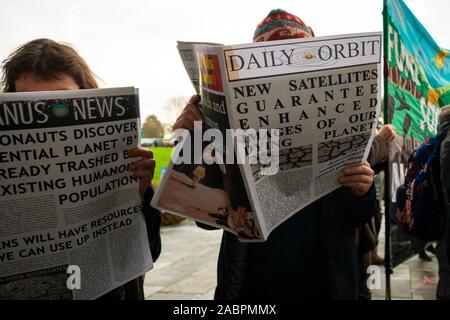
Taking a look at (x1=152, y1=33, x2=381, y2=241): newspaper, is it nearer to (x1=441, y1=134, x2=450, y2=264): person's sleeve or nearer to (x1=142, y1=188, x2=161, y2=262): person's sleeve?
(x1=142, y1=188, x2=161, y2=262): person's sleeve

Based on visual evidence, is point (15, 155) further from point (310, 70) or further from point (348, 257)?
point (348, 257)

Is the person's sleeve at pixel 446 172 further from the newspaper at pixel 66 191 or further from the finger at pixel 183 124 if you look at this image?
the newspaper at pixel 66 191

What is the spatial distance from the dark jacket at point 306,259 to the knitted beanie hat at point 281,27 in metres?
0.52

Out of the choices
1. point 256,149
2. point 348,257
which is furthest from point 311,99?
point 348,257

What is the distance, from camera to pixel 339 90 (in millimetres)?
1209

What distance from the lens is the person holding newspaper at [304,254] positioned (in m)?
1.44

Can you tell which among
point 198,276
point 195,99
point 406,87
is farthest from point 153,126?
point 195,99

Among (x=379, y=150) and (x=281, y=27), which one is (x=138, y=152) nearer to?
(x=281, y=27)

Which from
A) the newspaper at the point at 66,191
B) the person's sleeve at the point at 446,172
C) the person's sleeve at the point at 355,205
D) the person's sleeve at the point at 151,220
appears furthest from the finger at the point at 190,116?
the person's sleeve at the point at 446,172

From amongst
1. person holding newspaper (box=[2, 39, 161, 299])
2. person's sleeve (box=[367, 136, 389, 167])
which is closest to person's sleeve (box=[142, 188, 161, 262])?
person holding newspaper (box=[2, 39, 161, 299])

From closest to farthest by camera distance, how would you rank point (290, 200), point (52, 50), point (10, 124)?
point (10, 124) → point (290, 200) → point (52, 50)

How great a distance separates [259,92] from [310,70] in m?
0.14

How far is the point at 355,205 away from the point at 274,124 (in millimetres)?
418

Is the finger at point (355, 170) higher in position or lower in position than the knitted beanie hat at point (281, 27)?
lower
